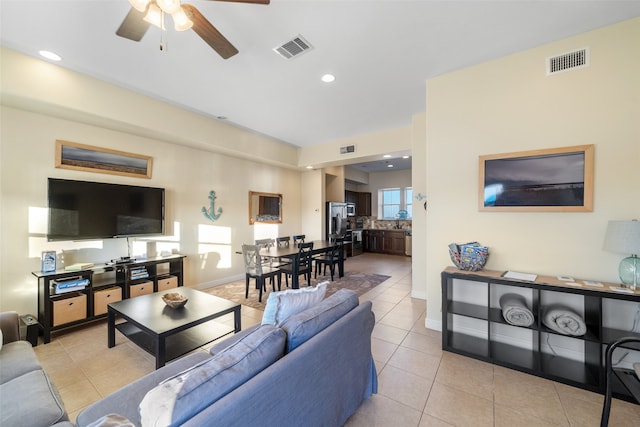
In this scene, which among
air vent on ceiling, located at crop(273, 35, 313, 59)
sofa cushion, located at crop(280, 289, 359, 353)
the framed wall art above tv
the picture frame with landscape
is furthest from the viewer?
the picture frame with landscape

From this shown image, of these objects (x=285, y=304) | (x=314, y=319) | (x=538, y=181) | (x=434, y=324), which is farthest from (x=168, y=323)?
(x=538, y=181)

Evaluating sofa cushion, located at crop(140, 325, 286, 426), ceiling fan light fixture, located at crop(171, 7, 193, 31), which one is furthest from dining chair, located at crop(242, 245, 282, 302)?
ceiling fan light fixture, located at crop(171, 7, 193, 31)

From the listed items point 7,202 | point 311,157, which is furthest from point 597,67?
point 7,202

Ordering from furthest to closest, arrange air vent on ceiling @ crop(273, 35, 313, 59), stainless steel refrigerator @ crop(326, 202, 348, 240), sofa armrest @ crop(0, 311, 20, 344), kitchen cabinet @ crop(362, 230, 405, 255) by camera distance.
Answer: kitchen cabinet @ crop(362, 230, 405, 255), stainless steel refrigerator @ crop(326, 202, 348, 240), air vent on ceiling @ crop(273, 35, 313, 59), sofa armrest @ crop(0, 311, 20, 344)

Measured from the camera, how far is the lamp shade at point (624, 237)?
6.13ft

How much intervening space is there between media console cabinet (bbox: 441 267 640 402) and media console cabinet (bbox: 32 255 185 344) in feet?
12.6

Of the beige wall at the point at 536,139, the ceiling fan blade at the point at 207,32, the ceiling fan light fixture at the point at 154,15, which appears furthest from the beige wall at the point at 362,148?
the ceiling fan light fixture at the point at 154,15

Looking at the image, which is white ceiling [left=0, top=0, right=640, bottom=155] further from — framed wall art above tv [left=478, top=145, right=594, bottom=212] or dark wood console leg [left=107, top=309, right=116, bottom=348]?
dark wood console leg [left=107, top=309, right=116, bottom=348]

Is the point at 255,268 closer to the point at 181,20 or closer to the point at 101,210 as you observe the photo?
the point at 101,210

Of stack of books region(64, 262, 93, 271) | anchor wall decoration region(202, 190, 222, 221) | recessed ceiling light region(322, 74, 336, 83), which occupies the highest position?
recessed ceiling light region(322, 74, 336, 83)

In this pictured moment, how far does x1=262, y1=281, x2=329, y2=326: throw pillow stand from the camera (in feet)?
4.97

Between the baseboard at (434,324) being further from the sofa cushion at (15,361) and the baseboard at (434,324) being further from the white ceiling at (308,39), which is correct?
the sofa cushion at (15,361)

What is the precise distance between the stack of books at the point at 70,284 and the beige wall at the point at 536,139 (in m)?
4.14

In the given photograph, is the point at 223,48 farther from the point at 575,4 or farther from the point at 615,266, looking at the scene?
the point at 615,266
